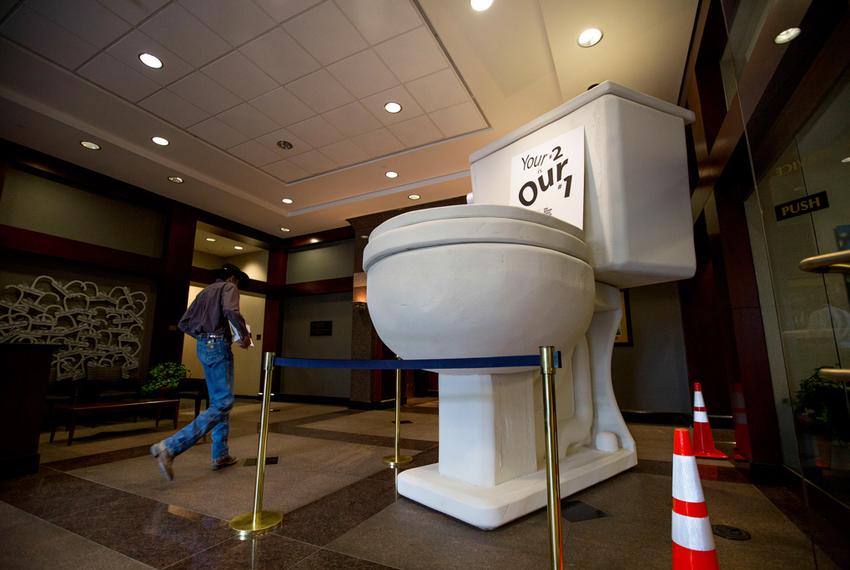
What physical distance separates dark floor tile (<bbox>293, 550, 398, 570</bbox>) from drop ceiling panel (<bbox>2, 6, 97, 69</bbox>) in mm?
3749

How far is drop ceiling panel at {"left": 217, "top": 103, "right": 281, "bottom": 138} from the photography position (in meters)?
3.44

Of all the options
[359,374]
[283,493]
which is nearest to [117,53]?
[283,493]

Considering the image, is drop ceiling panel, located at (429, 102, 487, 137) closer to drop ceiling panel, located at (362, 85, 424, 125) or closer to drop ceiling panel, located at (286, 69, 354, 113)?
drop ceiling panel, located at (362, 85, 424, 125)

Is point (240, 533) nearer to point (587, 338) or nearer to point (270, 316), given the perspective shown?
point (587, 338)

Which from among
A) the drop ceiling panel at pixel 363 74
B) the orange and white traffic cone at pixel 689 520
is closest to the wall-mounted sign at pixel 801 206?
the orange and white traffic cone at pixel 689 520

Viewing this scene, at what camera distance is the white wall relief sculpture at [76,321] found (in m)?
3.74

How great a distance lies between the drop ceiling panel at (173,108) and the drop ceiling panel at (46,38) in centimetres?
49

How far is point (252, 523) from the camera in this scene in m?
1.17

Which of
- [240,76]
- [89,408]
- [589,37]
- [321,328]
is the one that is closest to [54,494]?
[89,408]

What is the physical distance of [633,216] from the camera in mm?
1383

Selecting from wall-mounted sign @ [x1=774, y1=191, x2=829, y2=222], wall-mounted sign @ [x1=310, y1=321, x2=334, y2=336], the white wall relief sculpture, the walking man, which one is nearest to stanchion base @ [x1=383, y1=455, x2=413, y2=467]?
the walking man

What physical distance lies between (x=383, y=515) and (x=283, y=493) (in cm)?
51

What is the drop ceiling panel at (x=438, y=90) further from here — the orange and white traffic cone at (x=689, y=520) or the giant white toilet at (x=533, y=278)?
the orange and white traffic cone at (x=689, y=520)

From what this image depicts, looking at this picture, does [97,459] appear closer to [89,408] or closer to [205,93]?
[89,408]
